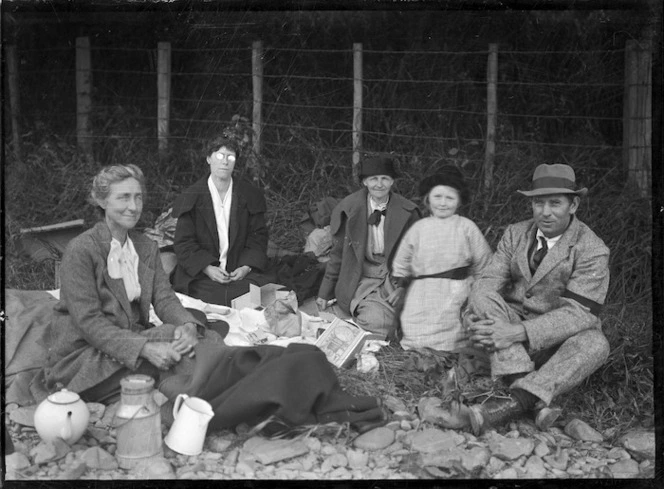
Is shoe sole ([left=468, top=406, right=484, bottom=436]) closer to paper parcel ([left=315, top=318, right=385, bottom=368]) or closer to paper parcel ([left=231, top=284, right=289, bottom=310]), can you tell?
paper parcel ([left=315, top=318, right=385, bottom=368])

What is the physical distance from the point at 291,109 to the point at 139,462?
2.63 meters

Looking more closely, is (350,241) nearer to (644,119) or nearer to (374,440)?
(374,440)

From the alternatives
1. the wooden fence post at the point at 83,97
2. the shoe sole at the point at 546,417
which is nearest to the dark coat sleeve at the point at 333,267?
the shoe sole at the point at 546,417

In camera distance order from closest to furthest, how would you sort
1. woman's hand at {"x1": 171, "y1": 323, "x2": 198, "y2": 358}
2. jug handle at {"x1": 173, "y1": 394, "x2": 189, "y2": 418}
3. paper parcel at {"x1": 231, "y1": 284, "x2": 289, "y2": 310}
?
jug handle at {"x1": 173, "y1": 394, "x2": 189, "y2": 418}, woman's hand at {"x1": 171, "y1": 323, "x2": 198, "y2": 358}, paper parcel at {"x1": 231, "y1": 284, "x2": 289, "y2": 310}

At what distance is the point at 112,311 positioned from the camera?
562 centimetres

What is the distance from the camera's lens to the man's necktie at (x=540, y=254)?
6.01 m

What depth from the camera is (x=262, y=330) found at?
611cm

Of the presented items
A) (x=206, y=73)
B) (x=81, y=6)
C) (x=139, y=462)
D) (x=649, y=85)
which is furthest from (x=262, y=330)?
(x=649, y=85)

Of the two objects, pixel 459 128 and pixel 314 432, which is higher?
pixel 459 128

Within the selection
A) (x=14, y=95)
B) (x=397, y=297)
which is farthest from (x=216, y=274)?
(x=14, y=95)

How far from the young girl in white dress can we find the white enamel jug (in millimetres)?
1536

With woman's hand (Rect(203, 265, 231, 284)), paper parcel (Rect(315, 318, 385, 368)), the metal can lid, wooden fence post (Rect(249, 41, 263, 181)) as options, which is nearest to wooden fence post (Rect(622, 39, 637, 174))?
paper parcel (Rect(315, 318, 385, 368))

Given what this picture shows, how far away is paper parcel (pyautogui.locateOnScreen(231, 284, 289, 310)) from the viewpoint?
6293 millimetres

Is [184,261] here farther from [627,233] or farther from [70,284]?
[627,233]
